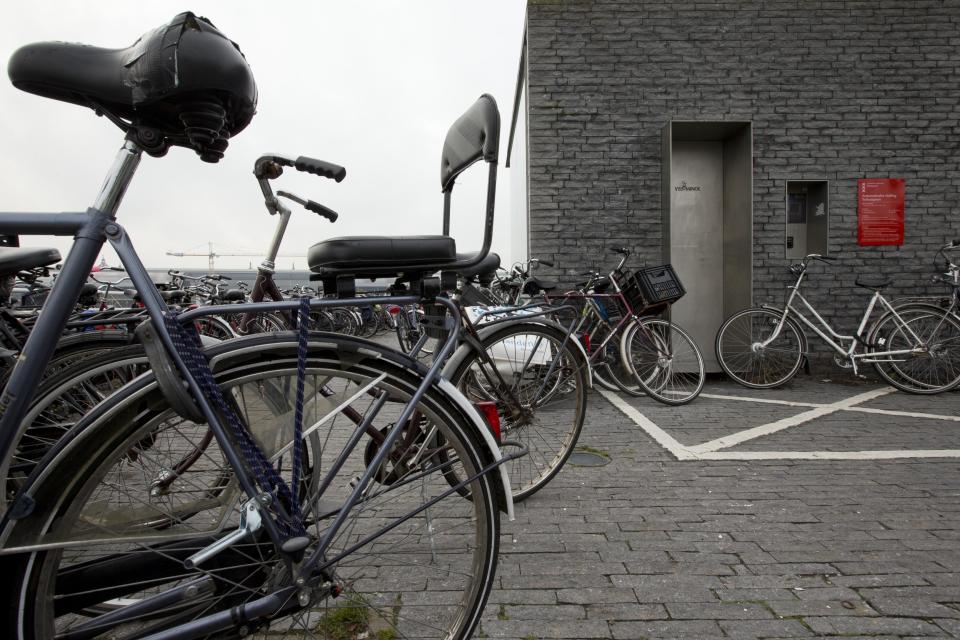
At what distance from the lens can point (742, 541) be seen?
2432mm

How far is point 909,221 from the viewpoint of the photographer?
6.74m

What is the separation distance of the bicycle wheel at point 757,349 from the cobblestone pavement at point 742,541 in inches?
75.5

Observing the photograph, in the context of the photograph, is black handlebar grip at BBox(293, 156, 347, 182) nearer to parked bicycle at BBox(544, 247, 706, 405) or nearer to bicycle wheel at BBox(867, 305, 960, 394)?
parked bicycle at BBox(544, 247, 706, 405)

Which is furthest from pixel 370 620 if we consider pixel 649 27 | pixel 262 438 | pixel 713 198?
pixel 649 27

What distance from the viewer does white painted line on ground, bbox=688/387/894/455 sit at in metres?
3.88

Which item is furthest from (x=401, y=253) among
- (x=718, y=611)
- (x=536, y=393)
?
(x=718, y=611)

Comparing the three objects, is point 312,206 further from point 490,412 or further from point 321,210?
point 490,412

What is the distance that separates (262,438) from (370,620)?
0.93 metres

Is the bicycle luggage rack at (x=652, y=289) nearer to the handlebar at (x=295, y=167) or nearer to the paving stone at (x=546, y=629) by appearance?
the handlebar at (x=295, y=167)

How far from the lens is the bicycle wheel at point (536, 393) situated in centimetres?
278

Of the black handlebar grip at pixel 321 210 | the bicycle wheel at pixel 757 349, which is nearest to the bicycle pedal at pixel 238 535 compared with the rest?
the black handlebar grip at pixel 321 210

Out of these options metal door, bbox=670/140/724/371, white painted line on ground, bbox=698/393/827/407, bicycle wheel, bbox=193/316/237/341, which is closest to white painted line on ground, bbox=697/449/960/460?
white painted line on ground, bbox=698/393/827/407

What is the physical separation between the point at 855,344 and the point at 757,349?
3.81 ft

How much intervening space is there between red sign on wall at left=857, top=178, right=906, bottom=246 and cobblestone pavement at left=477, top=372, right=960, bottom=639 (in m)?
3.36
